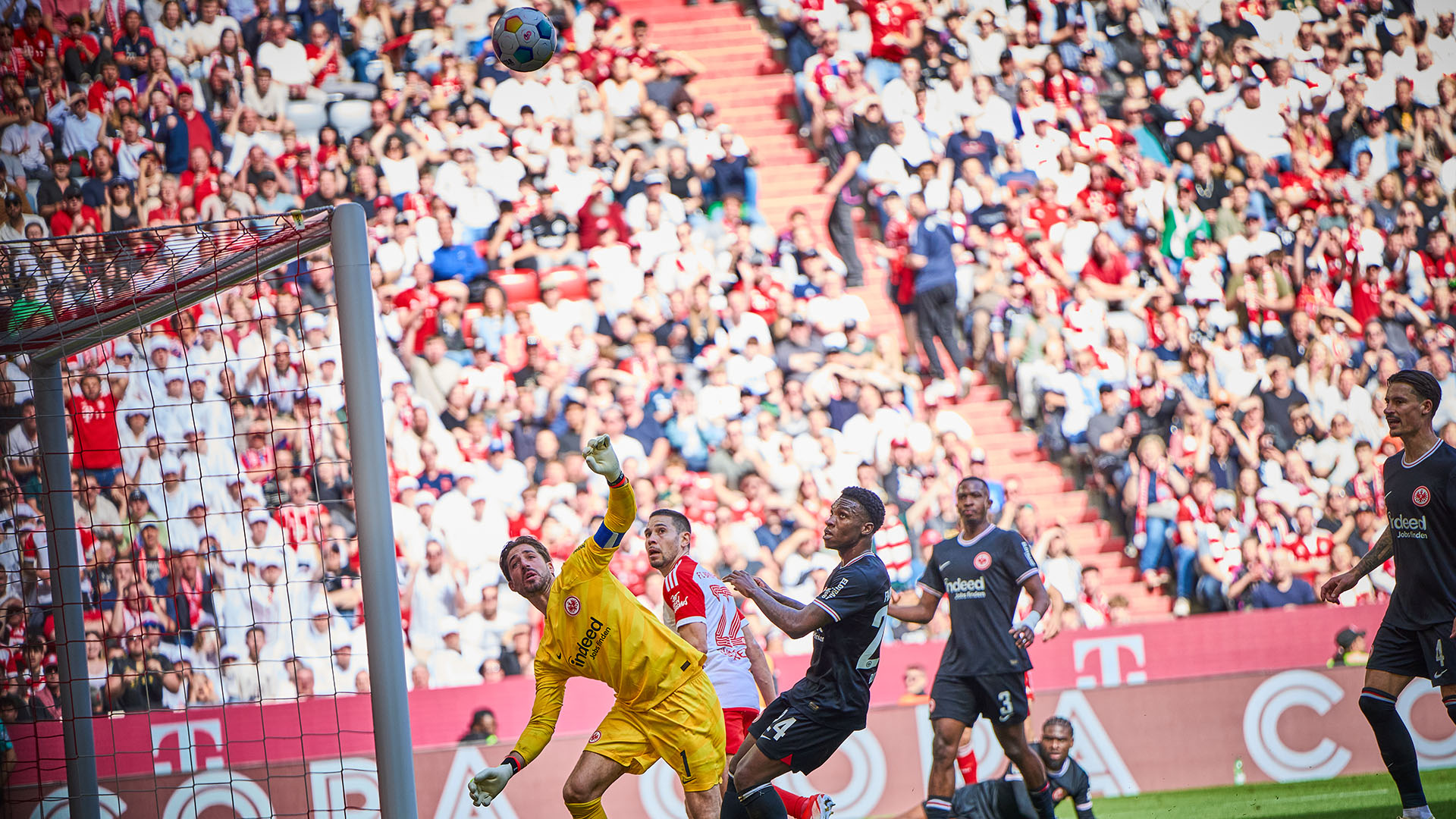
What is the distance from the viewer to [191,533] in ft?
36.0

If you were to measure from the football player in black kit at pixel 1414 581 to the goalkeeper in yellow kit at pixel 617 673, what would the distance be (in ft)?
10.9

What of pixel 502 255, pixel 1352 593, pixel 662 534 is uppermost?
pixel 502 255

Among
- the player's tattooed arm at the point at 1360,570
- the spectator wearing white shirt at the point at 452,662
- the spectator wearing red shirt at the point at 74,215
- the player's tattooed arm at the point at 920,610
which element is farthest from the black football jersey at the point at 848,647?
the spectator wearing red shirt at the point at 74,215

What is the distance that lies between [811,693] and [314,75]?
9.88 m

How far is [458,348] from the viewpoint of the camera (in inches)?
473

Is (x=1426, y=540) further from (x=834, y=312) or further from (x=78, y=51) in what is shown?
(x=78, y=51)

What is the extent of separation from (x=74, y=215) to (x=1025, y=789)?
10.2 m

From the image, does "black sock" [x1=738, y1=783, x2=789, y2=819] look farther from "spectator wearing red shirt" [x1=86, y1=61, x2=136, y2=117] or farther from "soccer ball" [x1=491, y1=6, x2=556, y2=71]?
"spectator wearing red shirt" [x1=86, y1=61, x2=136, y2=117]

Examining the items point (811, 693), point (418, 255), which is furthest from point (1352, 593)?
point (418, 255)

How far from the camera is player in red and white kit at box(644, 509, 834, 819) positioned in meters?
6.41

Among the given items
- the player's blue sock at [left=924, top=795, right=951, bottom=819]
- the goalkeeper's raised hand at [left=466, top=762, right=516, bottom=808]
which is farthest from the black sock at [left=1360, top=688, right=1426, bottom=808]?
the goalkeeper's raised hand at [left=466, top=762, right=516, bottom=808]

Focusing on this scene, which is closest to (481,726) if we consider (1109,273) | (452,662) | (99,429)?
(452,662)

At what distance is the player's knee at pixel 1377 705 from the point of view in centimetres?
639

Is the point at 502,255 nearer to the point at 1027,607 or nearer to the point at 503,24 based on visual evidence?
the point at 503,24
